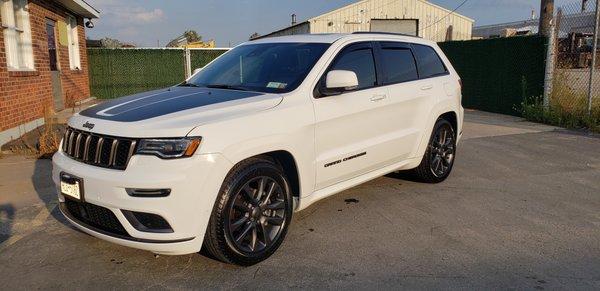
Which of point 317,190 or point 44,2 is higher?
point 44,2

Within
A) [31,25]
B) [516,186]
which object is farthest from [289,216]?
[31,25]

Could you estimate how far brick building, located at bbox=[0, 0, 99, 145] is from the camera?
8.88 meters

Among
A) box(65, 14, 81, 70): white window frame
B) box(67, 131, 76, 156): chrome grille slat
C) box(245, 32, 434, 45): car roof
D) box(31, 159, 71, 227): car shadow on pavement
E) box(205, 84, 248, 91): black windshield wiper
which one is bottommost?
box(31, 159, 71, 227): car shadow on pavement

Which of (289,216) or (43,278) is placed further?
(289,216)

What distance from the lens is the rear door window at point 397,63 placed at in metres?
5.05

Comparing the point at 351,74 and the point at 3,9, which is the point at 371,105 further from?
the point at 3,9

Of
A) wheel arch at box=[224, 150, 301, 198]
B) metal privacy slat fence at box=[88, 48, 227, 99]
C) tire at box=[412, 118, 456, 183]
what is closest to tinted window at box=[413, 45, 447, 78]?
tire at box=[412, 118, 456, 183]

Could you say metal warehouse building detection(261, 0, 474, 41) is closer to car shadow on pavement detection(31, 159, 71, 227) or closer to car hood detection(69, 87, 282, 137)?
car shadow on pavement detection(31, 159, 71, 227)

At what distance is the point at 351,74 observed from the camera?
4.10 m

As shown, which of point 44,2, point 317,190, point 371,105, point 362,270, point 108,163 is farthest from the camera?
point 44,2

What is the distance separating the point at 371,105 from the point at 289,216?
1390 millimetres

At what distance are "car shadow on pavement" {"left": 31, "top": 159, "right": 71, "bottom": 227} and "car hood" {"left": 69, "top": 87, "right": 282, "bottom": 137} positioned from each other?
1483 mm

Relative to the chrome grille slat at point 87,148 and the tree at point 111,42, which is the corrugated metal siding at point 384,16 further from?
the chrome grille slat at point 87,148

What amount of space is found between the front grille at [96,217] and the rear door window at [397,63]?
2853 mm
